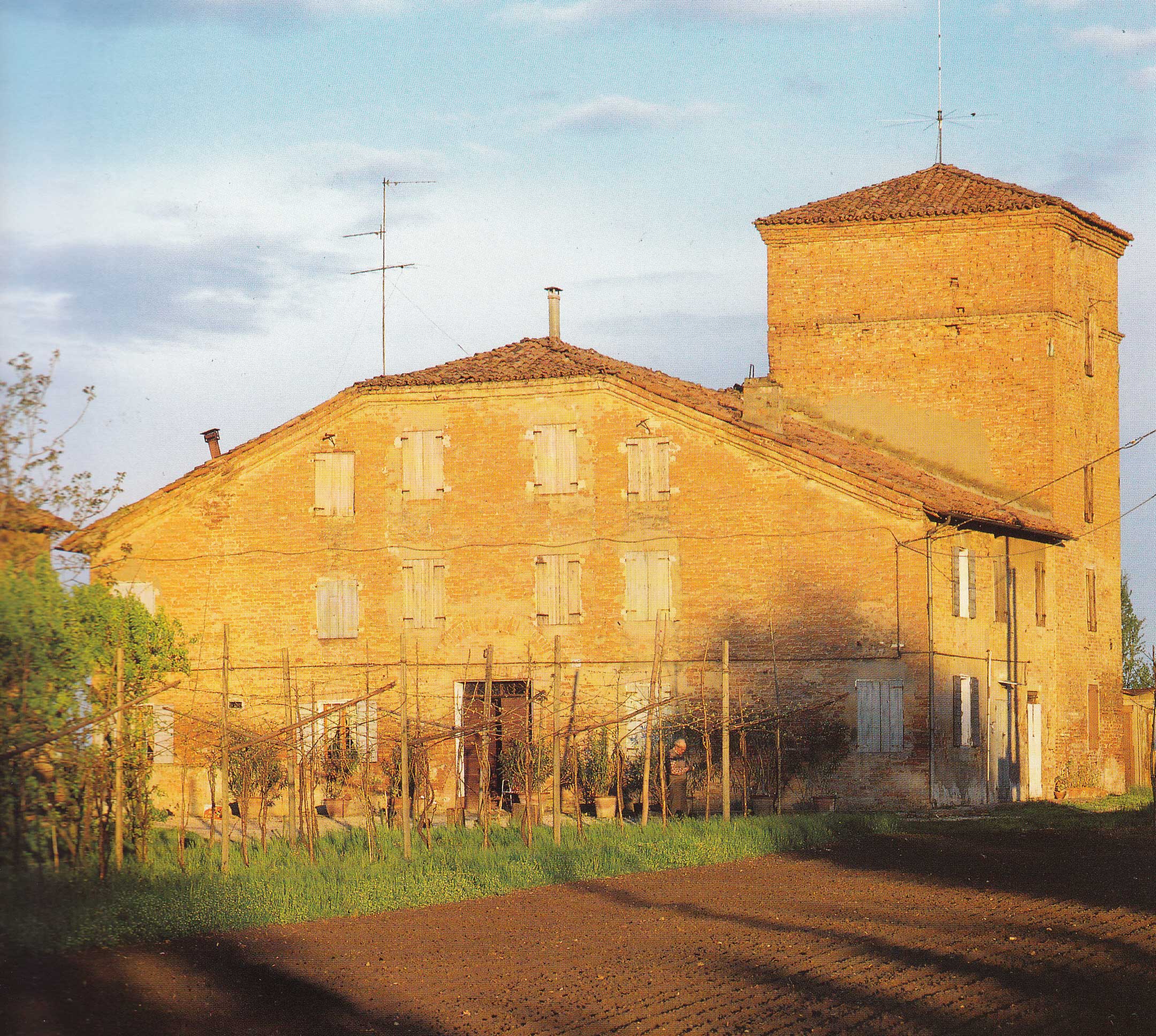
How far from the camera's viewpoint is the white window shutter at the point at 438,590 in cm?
3003

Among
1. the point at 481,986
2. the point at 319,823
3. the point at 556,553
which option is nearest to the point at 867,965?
the point at 481,986

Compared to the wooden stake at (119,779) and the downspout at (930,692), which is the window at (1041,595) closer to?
the downspout at (930,692)

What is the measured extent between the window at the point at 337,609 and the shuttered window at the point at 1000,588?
39.7ft

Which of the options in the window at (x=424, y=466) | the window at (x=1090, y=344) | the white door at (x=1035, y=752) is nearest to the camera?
the window at (x=424, y=466)

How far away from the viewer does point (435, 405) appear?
99.8 feet

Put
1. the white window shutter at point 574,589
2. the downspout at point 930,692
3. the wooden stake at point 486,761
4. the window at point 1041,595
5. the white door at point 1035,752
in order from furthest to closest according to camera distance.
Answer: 1. the window at point 1041,595
2. the white door at point 1035,752
3. the white window shutter at point 574,589
4. the downspout at point 930,692
5. the wooden stake at point 486,761

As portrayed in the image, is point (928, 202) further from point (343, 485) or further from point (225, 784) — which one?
point (225, 784)

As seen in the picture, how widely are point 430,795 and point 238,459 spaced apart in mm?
11623

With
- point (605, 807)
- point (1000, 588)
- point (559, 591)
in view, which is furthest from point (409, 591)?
point (1000, 588)

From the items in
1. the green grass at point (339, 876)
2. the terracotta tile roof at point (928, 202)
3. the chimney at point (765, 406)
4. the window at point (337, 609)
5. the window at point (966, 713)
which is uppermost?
the terracotta tile roof at point (928, 202)

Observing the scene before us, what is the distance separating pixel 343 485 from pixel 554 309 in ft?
22.0

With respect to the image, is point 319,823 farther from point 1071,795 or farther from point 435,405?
point 1071,795

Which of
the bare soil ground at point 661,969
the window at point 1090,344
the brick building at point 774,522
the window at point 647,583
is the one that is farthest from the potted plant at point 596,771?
the window at point 1090,344

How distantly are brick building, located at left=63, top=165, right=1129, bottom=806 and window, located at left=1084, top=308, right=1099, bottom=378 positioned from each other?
0.07 m
